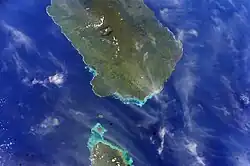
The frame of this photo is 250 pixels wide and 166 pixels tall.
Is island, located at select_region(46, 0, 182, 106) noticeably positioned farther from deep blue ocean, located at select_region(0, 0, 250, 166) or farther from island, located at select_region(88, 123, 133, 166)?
island, located at select_region(88, 123, 133, 166)

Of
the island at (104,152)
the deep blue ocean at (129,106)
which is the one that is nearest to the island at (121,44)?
the deep blue ocean at (129,106)

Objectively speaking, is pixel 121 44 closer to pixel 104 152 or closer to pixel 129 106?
pixel 129 106

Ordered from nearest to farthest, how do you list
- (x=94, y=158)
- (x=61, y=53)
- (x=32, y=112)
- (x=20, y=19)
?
(x=94, y=158), (x=32, y=112), (x=61, y=53), (x=20, y=19)

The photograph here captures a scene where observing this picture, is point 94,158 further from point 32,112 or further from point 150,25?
point 150,25

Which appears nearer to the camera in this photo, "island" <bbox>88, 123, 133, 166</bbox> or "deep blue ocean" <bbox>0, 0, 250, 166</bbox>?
"island" <bbox>88, 123, 133, 166</bbox>

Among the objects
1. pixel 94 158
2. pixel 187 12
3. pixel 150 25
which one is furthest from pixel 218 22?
pixel 94 158

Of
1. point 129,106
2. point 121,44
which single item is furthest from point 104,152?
point 121,44

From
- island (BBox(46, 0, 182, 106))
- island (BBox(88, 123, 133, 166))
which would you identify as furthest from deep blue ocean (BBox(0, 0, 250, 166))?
island (BBox(46, 0, 182, 106))
